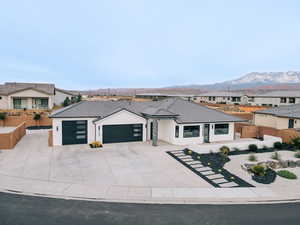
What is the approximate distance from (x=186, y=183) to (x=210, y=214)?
3371 millimetres

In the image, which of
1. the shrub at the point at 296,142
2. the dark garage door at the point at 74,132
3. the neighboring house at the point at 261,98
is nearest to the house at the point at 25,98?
the dark garage door at the point at 74,132

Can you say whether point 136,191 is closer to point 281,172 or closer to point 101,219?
point 101,219

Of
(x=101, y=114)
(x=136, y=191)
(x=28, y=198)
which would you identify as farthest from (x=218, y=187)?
(x=101, y=114)

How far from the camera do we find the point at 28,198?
1095cm

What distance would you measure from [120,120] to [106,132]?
6.22ft

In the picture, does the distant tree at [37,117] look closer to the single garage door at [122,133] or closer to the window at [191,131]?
the single garage door at [122,133]

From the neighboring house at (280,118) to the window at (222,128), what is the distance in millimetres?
8875

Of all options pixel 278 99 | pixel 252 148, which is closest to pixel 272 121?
pixel 252 148

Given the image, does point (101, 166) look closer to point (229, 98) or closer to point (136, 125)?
point (136, 125)

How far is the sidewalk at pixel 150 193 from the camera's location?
1102 centimetres

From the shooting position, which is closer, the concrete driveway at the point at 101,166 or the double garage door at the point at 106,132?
the concrete driveway at the point at 101,166

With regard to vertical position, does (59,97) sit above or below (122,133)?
above

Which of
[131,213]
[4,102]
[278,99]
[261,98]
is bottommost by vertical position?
[131,213]

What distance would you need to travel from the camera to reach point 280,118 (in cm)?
2836
